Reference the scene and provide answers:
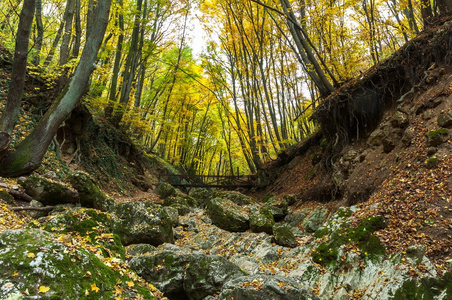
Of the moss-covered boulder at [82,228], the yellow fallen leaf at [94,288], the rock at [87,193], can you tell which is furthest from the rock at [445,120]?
the rock at [87,193]

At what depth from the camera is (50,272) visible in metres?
1.93

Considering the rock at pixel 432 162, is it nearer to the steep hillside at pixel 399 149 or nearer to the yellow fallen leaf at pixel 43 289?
the steep hillside at pixel 399 149

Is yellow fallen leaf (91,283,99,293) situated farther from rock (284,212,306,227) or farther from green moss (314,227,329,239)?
rock (284,212,306,227)

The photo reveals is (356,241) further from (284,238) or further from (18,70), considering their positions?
(18,70)

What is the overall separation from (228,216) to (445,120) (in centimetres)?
578

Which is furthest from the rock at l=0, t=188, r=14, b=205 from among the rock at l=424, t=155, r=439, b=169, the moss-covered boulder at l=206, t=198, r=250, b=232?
the rock at l=424, t=155, r=439, b=169

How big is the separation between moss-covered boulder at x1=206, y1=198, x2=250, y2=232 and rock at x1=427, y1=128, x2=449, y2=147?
487cm

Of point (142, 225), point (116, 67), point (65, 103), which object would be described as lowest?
point (142, 225)

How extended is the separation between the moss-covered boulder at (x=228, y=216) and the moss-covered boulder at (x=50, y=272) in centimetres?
552

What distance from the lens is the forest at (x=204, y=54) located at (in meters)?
6.85

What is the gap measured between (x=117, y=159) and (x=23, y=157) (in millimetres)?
8094

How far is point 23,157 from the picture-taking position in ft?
21.4

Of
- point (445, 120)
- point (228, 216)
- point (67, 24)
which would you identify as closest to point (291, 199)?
point (228, 216)

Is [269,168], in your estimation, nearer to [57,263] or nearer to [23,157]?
[23,157]
